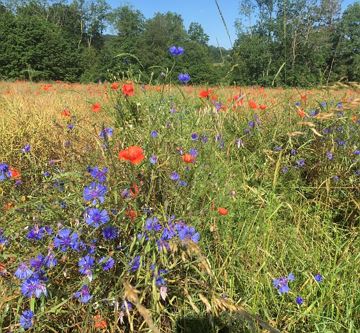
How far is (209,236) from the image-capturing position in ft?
5.66

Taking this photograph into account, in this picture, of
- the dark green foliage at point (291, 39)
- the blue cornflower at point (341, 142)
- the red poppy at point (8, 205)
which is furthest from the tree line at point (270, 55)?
the red poppy at point (8, 205)

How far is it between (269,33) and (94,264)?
6.80 ft

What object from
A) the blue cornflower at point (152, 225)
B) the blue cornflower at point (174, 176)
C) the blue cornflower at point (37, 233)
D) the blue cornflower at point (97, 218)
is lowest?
the blue cornflower at point (37, 233)

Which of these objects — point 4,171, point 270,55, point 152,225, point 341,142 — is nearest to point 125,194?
point 152,225

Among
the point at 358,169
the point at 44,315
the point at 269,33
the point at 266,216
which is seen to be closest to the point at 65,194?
the point at 44,315

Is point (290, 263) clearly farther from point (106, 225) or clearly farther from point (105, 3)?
point (105, 3)

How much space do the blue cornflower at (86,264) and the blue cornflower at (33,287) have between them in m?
0.14

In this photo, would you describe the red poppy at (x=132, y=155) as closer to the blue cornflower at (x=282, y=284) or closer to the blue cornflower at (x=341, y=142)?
the blue cornflower at (x=282, y=284)

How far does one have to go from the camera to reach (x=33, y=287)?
1.27 m

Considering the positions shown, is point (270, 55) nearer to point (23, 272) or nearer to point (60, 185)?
point (60, 185)

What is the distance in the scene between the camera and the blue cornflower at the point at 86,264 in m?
1.28

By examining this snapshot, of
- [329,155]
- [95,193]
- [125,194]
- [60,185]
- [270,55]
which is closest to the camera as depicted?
[95,193]

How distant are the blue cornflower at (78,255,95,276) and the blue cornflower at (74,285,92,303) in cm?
5

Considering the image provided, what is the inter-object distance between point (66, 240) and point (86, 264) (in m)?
0.11
